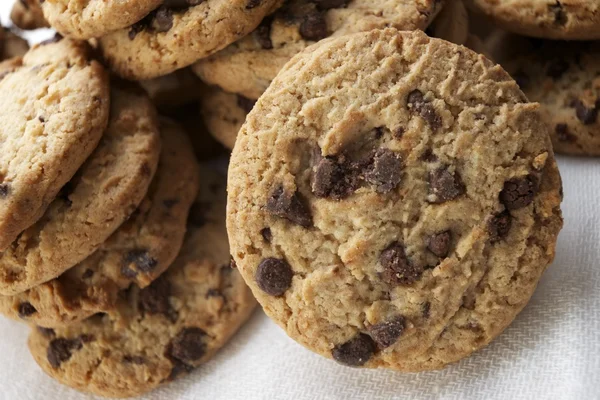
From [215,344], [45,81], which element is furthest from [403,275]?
[45,81]

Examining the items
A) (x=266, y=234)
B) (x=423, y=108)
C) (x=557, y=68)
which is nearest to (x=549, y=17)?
(x=557, y=68)

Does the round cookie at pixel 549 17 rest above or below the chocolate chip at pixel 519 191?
above

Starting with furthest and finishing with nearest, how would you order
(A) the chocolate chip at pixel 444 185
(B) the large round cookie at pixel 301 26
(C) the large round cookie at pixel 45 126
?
(B) the large round cookie at pixel 301 26
(C) the large round cookie at pixel 45 126
(A) the chocolate chip at pixel 444 185

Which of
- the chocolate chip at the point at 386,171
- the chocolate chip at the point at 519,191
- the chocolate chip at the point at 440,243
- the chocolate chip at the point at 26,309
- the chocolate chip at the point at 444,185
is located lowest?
the chocolate chip at the point at 26,309

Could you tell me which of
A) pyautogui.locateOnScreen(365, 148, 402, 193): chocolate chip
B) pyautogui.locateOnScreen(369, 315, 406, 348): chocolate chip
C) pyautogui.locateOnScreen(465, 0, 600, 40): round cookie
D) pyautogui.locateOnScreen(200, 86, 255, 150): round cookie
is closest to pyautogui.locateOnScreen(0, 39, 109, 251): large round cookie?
pyautogui.locateOnScreen(200, 86, 255, 150): round cookie

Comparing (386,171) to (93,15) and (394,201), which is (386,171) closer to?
(394,201)

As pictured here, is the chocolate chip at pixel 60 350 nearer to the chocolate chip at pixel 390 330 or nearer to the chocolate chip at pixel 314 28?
the chocolate chip at pixel 390 330

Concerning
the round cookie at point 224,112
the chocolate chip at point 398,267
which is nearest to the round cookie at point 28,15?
the round cookie at point 224,112
